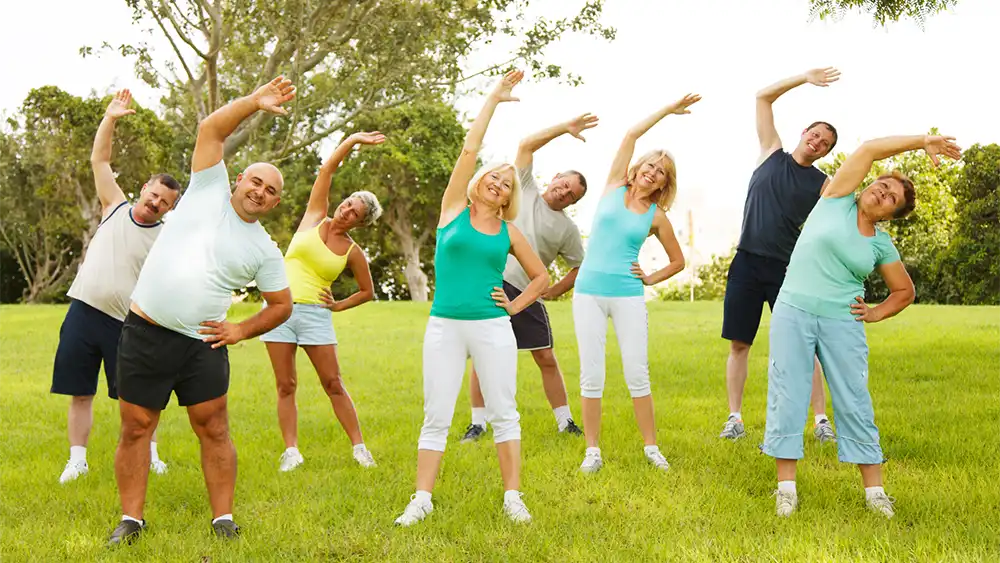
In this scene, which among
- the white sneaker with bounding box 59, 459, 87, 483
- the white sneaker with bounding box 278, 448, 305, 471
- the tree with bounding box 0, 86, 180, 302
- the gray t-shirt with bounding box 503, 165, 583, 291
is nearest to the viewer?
the white sneaker with bounding box 59, 459, 87, 483

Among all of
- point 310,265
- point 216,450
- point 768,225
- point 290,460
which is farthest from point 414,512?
point 768,225

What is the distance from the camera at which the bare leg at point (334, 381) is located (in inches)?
263

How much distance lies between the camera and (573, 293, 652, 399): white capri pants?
20.7ft

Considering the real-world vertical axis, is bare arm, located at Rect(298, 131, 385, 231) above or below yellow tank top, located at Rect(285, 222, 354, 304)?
above

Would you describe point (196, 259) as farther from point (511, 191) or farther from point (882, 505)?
point (882, 505)

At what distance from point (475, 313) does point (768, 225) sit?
10.7 ft

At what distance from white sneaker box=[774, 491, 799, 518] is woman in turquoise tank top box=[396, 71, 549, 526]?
64.0 inches

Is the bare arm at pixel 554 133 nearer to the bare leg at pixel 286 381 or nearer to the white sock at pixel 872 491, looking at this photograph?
the bare leg at pixel 286 381

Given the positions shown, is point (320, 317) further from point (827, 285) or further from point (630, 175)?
point (827, 285)

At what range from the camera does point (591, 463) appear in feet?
21.0

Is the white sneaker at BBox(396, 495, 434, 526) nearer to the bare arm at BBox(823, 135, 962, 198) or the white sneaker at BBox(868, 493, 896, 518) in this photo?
the white sneaker at BBox(868, 493, 896, 518)

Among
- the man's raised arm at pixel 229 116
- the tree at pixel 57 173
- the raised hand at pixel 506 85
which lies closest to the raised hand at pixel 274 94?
the man's raised arm at pixel 229 116

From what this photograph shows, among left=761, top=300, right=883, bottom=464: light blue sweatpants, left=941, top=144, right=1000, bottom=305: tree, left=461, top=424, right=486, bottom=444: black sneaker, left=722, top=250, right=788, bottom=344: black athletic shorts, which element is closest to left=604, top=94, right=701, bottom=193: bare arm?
left=722, top=250, right=788, bottom=344: black athletic shorts

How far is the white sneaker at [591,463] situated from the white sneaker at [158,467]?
133 inches
